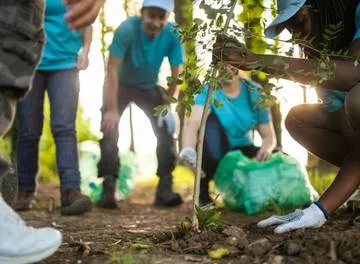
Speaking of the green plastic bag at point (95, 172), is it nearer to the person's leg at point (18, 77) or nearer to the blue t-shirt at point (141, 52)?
the blue t-shirt at point (141, 52)

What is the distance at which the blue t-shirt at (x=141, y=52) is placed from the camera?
4.66m

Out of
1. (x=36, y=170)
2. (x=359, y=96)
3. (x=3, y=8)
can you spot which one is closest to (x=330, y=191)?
(x=359, y=96)

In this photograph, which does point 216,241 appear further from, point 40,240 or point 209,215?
point 40,240

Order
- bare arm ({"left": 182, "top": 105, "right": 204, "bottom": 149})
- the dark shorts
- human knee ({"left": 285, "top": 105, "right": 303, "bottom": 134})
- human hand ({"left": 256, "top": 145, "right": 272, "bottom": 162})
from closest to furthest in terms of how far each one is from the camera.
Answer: the dark shorts
human knee ({"left": 285, "top": 105, "right": 303, "bottom": 134})
bare arm ({"left": 182, "top": 105, "right": 204, "bottom": 149})
human hand ({"left": 256, "top": 145, "right": 272, "bottom": 162})

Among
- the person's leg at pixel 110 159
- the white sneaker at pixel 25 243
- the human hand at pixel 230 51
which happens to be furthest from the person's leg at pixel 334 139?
the person's leg at pixel 110 159

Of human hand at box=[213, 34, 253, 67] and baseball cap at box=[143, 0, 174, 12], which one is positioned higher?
baseball cap at box=[143, 0, 174, 12]

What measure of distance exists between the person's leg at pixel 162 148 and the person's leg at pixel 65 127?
853 mm

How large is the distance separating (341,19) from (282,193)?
1557mm

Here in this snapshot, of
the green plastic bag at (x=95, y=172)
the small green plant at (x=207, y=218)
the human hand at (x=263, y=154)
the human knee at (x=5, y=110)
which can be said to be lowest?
the green plastic bag at (x=95, y=172)

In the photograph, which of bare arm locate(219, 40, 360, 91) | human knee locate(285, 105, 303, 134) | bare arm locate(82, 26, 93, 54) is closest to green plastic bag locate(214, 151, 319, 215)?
human knee locate(285, 105, 303, 134)

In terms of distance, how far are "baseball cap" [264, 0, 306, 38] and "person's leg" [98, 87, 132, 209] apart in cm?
229

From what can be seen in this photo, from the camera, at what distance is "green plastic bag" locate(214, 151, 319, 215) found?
12.9ft

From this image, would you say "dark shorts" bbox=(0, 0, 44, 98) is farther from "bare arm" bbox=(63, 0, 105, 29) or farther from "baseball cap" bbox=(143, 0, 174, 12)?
"baseball cap" bbox=(143, 0, 174, 12)

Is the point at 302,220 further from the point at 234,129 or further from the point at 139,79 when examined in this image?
the point at 139,79
